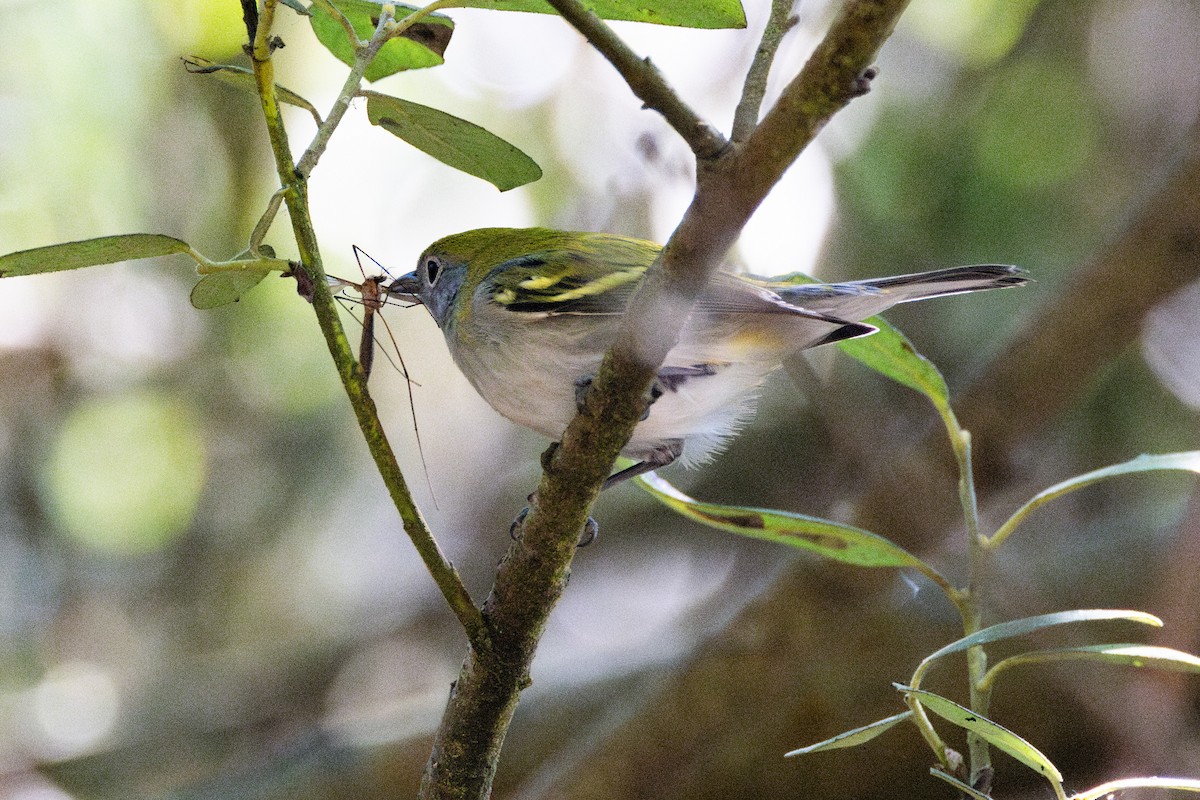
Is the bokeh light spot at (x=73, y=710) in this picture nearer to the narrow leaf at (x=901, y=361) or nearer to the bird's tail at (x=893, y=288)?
the bird's tail at (x=893, y=288)

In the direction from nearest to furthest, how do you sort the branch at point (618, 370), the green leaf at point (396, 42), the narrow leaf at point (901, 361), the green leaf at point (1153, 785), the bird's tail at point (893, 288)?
the branch at point (618, 370), the green leaf at point (1153, 785), the green leaf at point (396, 42), the narrow leaf at point (901, 361), the bird's tail at point (893, 288)

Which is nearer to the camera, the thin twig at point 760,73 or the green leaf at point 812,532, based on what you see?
the thin twig at point 760,73

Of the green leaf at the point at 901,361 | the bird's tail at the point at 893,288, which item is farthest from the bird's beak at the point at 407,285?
the green leaf at the point at 901,361

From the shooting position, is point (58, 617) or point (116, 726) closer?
point (116, 726)

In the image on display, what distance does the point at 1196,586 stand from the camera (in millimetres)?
3285

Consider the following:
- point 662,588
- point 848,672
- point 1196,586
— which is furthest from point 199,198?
point 1196,586

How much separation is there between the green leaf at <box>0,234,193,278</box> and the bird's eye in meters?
1.99

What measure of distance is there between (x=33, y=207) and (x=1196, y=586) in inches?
201

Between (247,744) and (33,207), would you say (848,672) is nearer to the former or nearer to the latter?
(247,744)

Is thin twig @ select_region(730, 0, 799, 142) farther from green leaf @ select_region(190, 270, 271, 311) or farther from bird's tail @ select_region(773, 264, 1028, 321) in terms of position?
bird's tail @ select_region(773, 264, 1028, 321)

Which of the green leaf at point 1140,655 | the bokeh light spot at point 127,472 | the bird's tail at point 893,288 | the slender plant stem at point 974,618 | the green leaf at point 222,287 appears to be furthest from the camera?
the bokeh light spot at point 127,472

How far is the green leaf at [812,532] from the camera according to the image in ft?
6.01

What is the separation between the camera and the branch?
112 cm

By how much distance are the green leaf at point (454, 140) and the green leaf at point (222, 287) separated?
323 millimetres
